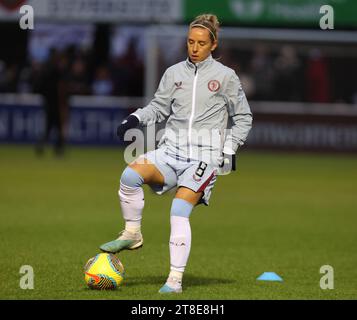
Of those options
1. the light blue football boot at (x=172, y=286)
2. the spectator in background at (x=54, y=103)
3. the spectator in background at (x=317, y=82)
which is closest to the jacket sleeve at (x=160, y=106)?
the light blue football boot at (x=172, y=286)

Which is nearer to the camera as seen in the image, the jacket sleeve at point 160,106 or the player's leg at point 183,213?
the player's leg at point 183,213

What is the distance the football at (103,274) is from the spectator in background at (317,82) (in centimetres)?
2266

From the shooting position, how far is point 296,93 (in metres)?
31.7

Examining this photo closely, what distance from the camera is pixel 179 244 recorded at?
30.1ft

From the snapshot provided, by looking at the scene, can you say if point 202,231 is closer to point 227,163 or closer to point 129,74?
point 227,163

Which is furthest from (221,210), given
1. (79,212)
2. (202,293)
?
(202,293)

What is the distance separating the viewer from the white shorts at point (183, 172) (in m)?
9.29

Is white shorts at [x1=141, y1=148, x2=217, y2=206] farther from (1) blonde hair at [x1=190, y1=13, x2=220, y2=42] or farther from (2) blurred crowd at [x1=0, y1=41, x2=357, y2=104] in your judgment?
(2) blurred crowd at [x1=0, y1=41, x2=357, y2=104]

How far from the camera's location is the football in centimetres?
927

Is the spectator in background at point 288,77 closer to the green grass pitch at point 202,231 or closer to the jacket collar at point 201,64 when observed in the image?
the green grass pitch at point 202,231

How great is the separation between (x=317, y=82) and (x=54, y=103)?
8.03m

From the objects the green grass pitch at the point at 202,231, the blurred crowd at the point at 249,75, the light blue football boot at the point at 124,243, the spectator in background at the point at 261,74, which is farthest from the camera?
the spectator in background at the point at 261,74

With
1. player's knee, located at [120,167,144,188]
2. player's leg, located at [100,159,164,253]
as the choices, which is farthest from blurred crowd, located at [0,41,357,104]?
player's knee, located at [120,167,144,188]
